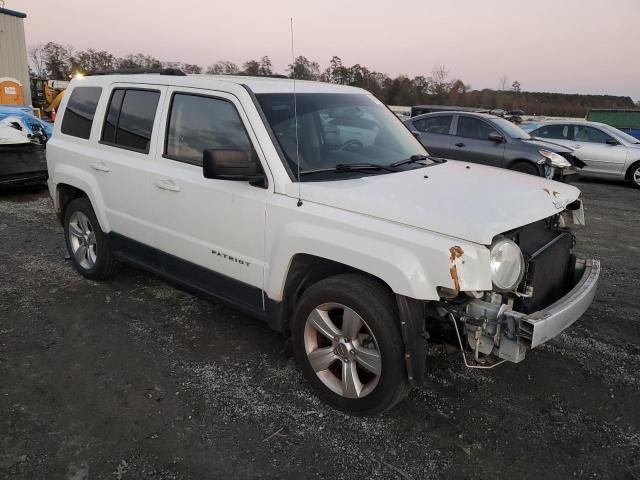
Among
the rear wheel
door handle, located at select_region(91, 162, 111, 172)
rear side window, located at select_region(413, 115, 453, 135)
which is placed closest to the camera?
door handle, located at select_region(91, 162, 111, 172)

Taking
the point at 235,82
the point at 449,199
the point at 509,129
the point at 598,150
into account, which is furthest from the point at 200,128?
the point at 598,150

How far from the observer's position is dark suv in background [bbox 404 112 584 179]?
10.0 m

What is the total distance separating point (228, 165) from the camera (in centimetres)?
298

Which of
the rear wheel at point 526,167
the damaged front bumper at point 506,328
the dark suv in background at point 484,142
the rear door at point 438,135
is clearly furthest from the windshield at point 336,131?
the rear door at point 438,135

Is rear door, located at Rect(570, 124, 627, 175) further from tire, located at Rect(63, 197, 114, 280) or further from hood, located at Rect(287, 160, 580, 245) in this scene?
tire, located at Rect(63, 197, 114, 280)

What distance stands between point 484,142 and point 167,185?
822 cm

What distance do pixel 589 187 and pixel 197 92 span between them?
11.5 metres

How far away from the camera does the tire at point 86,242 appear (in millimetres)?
4754

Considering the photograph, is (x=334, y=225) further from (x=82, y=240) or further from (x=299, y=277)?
(x=82, y=240)

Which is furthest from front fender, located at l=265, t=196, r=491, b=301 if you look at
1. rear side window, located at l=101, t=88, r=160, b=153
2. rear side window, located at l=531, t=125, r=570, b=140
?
rear side window, located at l=531, t=125, r=570, b=140

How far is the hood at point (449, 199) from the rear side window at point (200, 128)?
2.11 ft

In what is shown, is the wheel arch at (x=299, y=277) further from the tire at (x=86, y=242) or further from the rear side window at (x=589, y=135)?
the rear side window at (x=589, y=135)

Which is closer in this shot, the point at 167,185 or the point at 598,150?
the point at 167,185

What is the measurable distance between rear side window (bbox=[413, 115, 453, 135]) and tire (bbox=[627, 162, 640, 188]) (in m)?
5.11
